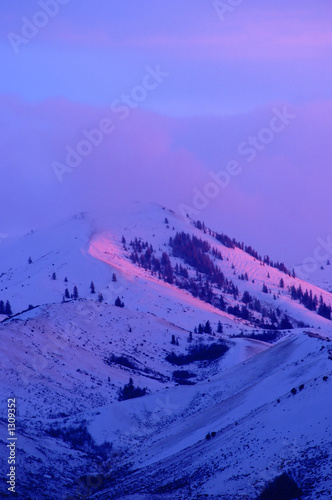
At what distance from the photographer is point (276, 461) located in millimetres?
48219

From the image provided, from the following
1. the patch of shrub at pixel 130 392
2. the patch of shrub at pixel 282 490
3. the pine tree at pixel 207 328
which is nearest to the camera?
the patch of shrub at pixel 282 490

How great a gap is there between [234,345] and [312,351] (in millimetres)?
45782

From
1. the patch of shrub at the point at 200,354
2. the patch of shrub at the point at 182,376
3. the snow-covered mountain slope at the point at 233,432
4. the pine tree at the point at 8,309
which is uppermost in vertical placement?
the pine tree at the point at 8,309

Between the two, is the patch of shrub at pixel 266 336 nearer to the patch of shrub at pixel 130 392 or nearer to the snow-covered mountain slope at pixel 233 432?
the patch of shrub at pixel 130 392

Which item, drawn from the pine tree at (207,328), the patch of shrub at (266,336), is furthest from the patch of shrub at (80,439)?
the pine tree at (207,328)

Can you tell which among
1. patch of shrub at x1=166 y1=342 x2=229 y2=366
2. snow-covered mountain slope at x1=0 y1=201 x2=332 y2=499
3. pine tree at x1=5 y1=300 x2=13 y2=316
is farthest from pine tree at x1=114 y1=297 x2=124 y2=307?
Answer: patch of shrub at x1=166 y1=342 x2=229 y2=366

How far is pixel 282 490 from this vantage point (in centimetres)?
4366

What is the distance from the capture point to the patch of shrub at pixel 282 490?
4316cm

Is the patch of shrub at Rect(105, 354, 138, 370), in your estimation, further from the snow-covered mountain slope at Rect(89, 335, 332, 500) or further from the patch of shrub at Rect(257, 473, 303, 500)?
the patch of shrub at Rect(257, 473, 303, 500)

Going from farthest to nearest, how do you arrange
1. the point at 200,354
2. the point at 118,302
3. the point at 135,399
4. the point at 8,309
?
the point at 118,302, the point at 8,309, the point at 200,354, the point at 135,399

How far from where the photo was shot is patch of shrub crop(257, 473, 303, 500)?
43.2 m

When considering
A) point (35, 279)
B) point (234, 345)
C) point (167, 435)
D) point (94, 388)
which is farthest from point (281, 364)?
point (35, 279)

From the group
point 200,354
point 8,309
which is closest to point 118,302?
point 8,309

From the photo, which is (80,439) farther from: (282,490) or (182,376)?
(182,376)
